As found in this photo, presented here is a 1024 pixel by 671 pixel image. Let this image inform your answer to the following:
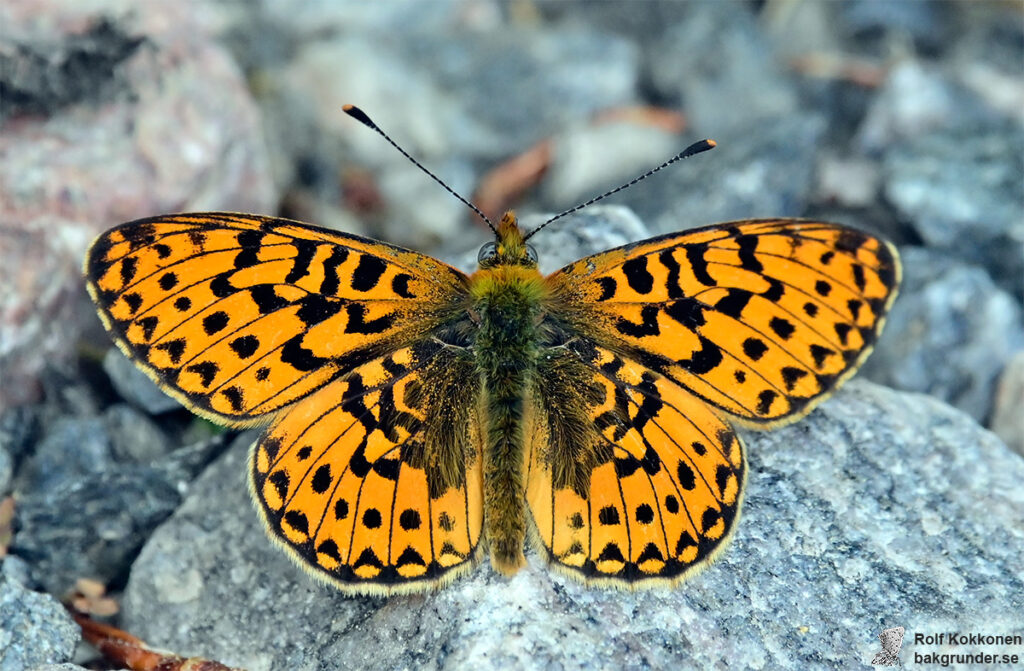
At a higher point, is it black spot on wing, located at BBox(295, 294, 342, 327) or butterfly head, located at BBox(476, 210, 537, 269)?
butterfly head, located at BBox(476, 210, 537, 269)

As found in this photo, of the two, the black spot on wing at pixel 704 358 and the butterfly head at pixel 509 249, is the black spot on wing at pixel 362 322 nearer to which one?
the butterfly head at pixel 509 249

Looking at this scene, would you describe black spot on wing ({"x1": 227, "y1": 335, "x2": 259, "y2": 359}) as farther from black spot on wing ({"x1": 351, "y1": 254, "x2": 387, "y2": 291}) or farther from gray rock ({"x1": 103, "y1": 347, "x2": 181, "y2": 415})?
gray rock ({"x1": 103, "y1": 347, "x2": 181, "y2": 415})

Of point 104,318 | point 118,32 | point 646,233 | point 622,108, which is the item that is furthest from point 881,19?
point 104,318

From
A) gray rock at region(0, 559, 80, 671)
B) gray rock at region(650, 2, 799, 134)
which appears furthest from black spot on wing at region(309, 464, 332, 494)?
gray rock at region(650, 2, 799, 134)

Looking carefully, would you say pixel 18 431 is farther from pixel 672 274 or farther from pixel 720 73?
pixel 720 73

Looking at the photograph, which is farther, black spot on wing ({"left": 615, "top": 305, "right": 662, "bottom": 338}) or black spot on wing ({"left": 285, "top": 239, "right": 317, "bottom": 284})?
black spot on wing ({"left": 615, "top": 305, "right": 662, "bottom": 338})

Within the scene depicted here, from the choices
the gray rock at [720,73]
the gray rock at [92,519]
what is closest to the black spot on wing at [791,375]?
the gray rock at [92,519]

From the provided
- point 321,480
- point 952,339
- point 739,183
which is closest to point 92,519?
point 321,480
